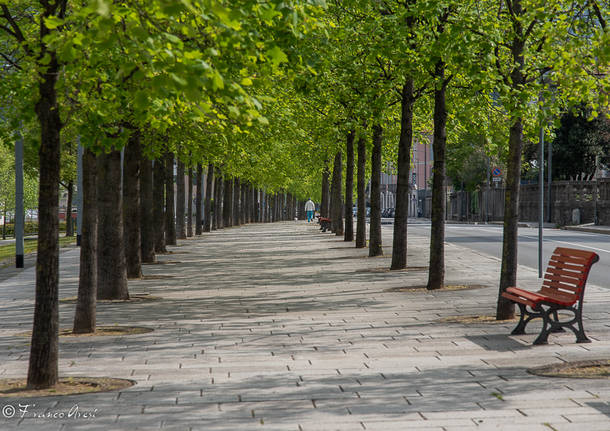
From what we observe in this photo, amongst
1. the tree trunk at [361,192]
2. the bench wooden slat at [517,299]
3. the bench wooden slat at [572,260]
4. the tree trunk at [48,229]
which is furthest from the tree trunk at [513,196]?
the tree trunk at [361,192]

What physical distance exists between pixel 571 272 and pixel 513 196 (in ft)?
6.78

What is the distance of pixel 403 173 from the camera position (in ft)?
66.2

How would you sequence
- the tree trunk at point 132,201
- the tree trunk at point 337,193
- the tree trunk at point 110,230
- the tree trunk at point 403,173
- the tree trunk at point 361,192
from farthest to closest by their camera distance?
1. the tree trunk at point 337,193
2. the tree trunk at point 361,192
3. the tree trunk at point 403,173
4. the tree trunk at point 132,201
5. the tree trunk at point 110,230

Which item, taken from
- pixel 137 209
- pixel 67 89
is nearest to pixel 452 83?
pixel 137 209

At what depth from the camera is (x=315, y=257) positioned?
25.9 m

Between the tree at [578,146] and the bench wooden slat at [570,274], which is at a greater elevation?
the tree at [578,146]

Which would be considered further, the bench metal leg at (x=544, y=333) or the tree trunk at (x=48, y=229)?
the bench metal leg at (x=544, y=333)

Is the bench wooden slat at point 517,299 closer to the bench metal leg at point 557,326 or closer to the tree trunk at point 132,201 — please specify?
the bench metal leg at point 557,326

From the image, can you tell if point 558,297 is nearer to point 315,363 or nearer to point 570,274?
point 570,274

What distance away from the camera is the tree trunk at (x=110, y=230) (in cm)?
1332

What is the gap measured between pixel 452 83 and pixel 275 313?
621 cm

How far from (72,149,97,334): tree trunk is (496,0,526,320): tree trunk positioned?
201 inches

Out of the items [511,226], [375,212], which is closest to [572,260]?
[511,226]

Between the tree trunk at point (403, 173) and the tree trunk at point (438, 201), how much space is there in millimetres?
3690
